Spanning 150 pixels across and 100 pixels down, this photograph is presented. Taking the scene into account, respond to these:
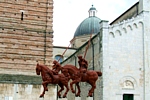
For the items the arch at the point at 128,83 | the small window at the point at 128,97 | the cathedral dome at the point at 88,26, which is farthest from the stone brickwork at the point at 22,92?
the cathedral dome at the point at 88,26

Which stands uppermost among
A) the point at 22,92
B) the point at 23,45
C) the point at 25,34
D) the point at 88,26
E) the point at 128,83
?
the point at 88,26

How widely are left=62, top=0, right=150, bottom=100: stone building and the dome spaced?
19.5 m

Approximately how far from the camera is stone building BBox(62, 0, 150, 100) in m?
24.4

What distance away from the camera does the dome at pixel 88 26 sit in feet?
150

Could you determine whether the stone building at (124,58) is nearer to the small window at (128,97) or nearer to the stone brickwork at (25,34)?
the small window at (128,97)

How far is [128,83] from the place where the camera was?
24859 mm

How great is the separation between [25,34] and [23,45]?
2.52 ft

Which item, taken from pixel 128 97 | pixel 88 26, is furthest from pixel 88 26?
pixel 128 97

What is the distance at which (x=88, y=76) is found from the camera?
43.0 ft

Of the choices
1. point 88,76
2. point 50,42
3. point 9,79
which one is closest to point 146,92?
point 50,42

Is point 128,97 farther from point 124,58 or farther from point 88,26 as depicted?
point 88,26

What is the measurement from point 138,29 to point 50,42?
6.56 m

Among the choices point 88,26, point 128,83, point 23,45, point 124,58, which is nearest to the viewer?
point 23,45

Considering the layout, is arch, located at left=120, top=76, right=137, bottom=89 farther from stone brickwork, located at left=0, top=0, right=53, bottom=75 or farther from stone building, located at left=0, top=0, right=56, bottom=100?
stone brickwork, located at left=0, top=0, right=53, bottom=75
